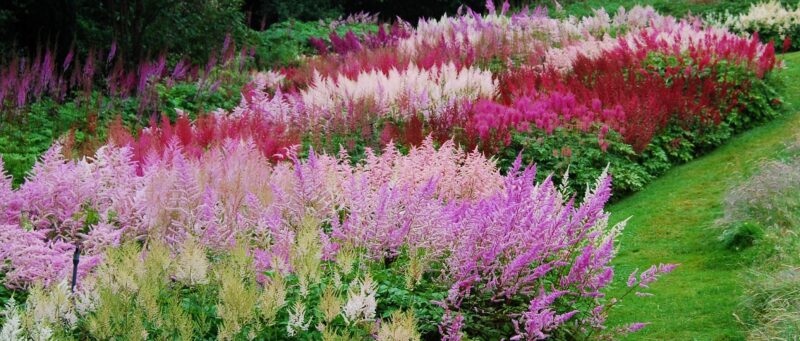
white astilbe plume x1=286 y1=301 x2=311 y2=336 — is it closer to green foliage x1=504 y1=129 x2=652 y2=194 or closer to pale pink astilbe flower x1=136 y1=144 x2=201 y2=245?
pale pink astilbe flower x1=136 y1=144 x2=201 y2=245

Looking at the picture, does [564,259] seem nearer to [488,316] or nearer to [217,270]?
[488,316]

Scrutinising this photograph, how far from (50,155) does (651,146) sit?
6.68 m

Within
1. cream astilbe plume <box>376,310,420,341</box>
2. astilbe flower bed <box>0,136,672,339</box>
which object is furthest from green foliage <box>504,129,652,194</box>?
cream astilbe plume <box>376,310,420,341</box>

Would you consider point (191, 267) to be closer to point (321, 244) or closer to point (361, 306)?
point (361, 306)

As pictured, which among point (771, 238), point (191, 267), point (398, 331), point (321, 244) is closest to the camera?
point (398, 331)

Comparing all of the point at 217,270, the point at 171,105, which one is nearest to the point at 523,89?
the point at 171,105

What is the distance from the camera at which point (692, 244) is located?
6699 mm

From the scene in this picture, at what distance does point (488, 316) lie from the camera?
12.7ft

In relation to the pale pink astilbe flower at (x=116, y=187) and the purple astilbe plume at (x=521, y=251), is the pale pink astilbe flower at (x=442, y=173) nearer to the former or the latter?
the purple astilbe plume at (x=521, y=251)

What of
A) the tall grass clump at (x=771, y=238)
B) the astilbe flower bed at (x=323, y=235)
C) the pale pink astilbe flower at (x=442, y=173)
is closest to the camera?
the astilbe flower bed at (x=323, y=235)

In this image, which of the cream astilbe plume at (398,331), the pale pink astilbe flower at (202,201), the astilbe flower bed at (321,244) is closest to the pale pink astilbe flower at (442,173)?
the astilbe flower bed at (321,244)

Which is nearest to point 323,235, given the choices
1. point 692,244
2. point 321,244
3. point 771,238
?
point 321,244

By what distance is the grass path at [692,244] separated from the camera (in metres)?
5.20

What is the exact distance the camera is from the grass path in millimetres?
5195
